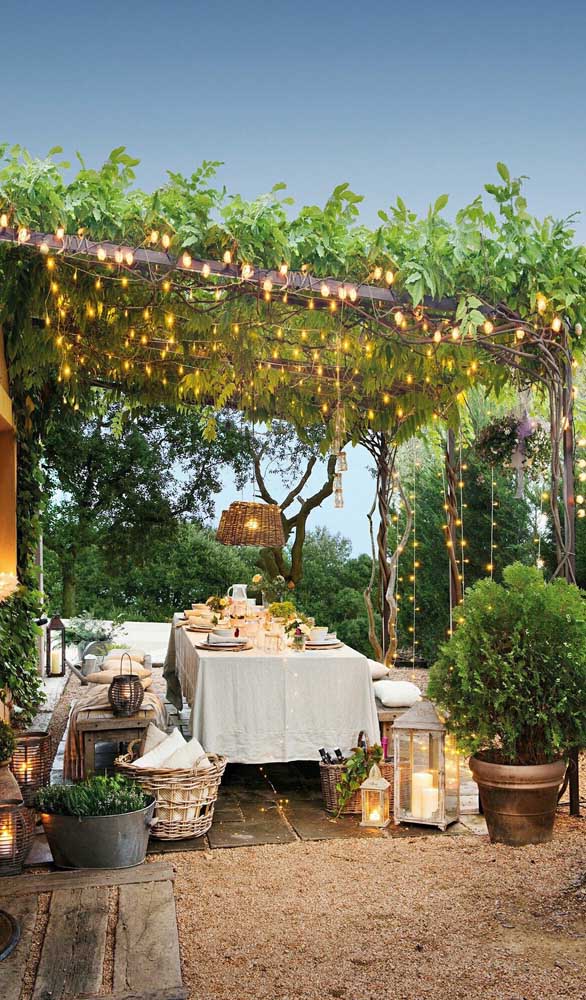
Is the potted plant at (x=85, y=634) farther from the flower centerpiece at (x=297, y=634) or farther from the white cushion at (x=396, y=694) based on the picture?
the white cushion at (x=396, y=694)

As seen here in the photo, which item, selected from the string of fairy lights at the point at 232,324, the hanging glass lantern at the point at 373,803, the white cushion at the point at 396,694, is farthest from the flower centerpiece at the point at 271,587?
the hanging glass lantern at the point at 373,803

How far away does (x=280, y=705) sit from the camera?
16.4ft

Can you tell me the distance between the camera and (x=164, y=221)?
4.02m

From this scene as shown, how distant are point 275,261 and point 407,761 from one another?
250 centimetres

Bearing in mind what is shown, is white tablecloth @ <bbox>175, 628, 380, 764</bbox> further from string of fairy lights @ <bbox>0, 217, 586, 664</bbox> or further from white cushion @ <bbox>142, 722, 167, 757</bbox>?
string of fairy lights @ <bbox>0, 217, 586, 664</bbox>

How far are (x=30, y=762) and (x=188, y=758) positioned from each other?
958 millimetres

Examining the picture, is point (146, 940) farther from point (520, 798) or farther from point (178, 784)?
point (520, 798)

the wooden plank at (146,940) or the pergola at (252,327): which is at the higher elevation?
the pergola at (252,327)

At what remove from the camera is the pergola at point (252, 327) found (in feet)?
13.5

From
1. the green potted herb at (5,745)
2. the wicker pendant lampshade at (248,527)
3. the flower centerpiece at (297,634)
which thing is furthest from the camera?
the wicker pendant lampshade at (248,527)

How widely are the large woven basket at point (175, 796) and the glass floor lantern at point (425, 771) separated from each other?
96cm

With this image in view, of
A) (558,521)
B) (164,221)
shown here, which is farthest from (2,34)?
(558,521)

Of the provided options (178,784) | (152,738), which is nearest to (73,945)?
(178,784)

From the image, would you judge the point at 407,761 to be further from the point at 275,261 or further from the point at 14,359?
the point at 14,359
